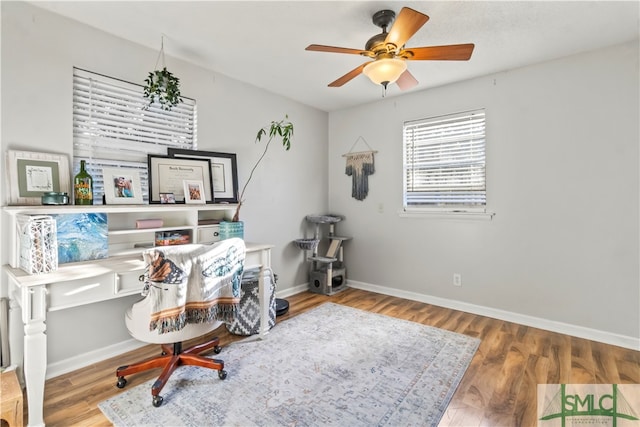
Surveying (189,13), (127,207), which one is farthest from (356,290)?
(189,13)

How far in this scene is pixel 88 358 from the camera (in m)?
2.24

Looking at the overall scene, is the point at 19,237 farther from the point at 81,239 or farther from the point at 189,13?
the point at 189,13

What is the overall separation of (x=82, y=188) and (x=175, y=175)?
0.70 m

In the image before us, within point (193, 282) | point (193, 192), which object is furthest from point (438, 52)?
point (193, 192)

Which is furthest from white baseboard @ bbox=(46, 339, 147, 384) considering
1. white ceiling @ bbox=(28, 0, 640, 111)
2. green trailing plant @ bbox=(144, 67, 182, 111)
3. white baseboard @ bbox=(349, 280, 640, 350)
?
white baseboard @ bbox=(349, 280, 640, 350)

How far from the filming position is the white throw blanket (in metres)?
1.68

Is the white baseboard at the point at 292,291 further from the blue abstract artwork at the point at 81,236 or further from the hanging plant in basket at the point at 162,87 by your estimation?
the hanging plant in basket at the point at 162,87

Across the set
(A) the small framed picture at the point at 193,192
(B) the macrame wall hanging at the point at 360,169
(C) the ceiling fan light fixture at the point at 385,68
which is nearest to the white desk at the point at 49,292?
(A) the small framed picture at the point at 193,192

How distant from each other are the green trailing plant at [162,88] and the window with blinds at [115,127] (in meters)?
0.07

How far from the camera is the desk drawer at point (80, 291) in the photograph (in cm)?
162

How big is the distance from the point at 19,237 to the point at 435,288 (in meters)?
3.61

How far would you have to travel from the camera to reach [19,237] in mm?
1860

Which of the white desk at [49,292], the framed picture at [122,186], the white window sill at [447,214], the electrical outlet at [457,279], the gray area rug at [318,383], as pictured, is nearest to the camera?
the white desk at [49,292]

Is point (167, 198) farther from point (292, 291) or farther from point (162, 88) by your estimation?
point (292, 291)
